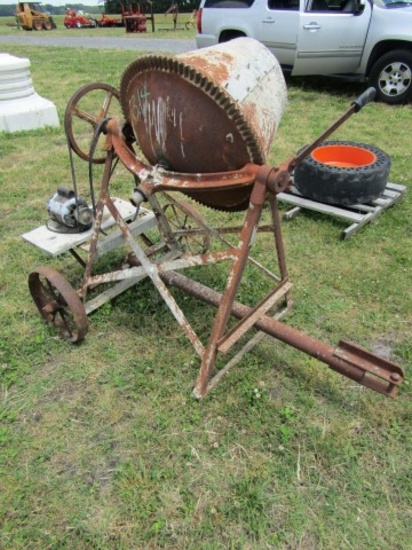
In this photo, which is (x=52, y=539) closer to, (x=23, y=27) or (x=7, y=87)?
(x=7, y=87)

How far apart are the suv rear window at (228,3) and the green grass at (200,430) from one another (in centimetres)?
586

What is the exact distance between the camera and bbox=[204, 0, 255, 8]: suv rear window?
7172mm

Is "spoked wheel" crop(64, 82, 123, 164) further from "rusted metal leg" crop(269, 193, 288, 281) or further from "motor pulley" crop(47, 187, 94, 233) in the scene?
"rusted metal leg" crop(269, 193, 288, 281)

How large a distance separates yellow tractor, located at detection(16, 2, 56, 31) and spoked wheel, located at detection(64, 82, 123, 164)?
71.0 ft

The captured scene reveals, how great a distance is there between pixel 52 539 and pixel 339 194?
3.07 metres

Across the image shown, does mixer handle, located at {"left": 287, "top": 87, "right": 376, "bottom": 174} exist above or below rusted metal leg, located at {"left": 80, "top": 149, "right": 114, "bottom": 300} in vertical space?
above

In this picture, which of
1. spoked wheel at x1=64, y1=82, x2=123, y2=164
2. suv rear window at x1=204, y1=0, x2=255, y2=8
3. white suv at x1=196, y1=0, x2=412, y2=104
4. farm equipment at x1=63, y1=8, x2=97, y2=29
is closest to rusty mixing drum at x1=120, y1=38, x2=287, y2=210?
spoked wheel at x1=64, y1=82, x2=123, y2=164

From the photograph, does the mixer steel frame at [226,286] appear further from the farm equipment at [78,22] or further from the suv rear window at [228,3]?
the farm equipment at [78,22]

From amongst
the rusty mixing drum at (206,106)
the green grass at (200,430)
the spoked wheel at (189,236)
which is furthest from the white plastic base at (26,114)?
the rusty mixing drum at (206,106)

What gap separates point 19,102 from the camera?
5.85 m

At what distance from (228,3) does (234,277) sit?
7.12 metres

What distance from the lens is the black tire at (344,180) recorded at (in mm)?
3492

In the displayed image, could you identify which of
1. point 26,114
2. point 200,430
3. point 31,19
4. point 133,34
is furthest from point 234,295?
point 31,19

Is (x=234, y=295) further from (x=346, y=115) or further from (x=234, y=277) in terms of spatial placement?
(x=346, y=115)
